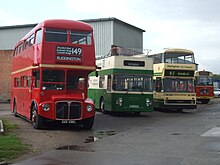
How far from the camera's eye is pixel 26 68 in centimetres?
1756

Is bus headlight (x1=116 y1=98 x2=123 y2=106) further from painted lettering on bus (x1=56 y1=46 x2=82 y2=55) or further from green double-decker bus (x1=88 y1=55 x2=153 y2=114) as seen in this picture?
painted lettering on bus (x1=56 y1=46 x2=82 y2=55)

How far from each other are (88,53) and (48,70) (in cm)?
176

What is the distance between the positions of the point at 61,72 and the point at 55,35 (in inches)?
59.0

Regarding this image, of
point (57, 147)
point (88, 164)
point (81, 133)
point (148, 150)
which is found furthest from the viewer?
point (81, 133)

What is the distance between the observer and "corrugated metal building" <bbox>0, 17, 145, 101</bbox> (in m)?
39.1

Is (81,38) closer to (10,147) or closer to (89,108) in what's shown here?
(89,108)

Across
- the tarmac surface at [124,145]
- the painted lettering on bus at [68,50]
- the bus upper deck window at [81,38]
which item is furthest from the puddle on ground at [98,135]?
the bus upper deck window at [81,38]

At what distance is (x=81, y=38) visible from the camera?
50.7ft

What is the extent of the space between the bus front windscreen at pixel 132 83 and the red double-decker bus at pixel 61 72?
18.1ft

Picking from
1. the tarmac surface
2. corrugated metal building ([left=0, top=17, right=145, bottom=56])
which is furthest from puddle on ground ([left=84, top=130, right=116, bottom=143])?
corrugated metal building ([left=0, top=17, right=145, bottom=56])

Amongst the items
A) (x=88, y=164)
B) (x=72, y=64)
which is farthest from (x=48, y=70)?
(x=88, y=164)

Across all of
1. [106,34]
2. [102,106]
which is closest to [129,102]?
[102,106]

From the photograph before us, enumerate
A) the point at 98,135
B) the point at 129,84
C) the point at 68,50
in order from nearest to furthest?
the point at 98,135, the point at 68,50, the point at 129,84

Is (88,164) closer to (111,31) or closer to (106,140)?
(106,140)
